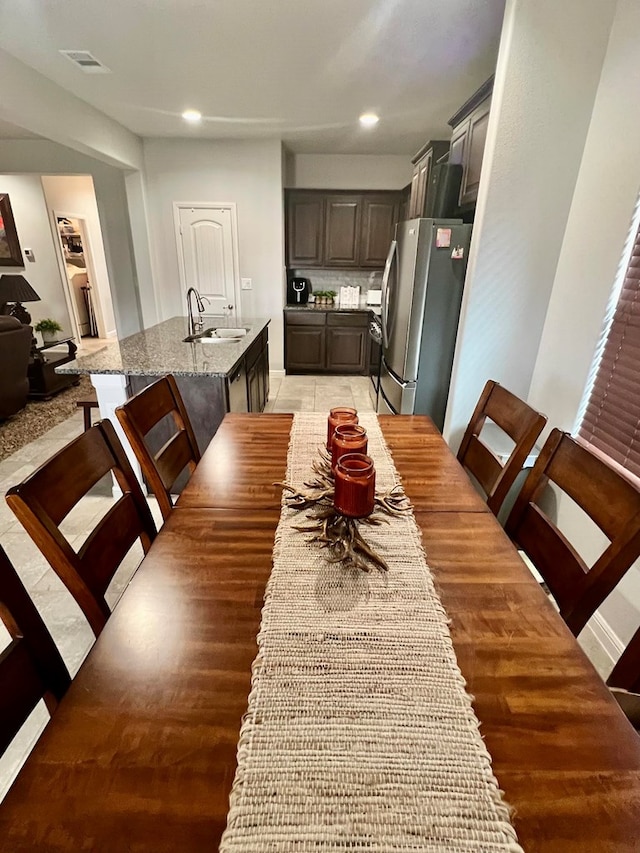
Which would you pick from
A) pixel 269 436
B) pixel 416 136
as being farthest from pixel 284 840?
pixel 416 136

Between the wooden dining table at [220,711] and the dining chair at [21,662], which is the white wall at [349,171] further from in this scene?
the dining chair at [21,662]

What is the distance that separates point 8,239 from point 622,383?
7.15m

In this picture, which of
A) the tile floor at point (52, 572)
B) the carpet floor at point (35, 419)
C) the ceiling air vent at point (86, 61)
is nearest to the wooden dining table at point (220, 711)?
the tile floor at point (52, 572)

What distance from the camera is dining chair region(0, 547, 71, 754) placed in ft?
2.19

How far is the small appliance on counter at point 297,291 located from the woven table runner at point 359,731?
16.2 feet

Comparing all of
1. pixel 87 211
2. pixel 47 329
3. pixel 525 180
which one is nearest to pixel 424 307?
pixel 525 180

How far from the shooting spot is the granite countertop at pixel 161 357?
2213 millimetres

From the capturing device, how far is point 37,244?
587 centimetres

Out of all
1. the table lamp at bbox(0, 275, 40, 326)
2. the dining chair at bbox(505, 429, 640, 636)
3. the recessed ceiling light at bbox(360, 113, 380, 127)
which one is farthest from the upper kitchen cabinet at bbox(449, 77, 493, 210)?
the table lamp at bbox(0, 275, 40, 326)

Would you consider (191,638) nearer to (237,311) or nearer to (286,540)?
(286,540)

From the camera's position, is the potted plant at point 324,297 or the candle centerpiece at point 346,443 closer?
the candle centerpiece at point 346,443

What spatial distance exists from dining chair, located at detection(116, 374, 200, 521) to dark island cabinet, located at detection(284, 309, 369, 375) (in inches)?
148

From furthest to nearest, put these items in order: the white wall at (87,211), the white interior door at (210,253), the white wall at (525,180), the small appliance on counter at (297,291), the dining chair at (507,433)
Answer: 1. the white wall at (87,211)
2. the small appliance on counter at (297,291)
3. the white interior door at (210,253)
4. the white wall at (525,180)
5. the dining chair at (507,433)

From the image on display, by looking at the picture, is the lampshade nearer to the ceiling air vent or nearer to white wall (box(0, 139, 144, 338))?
white wall (box(0, 139, 144, 338))
